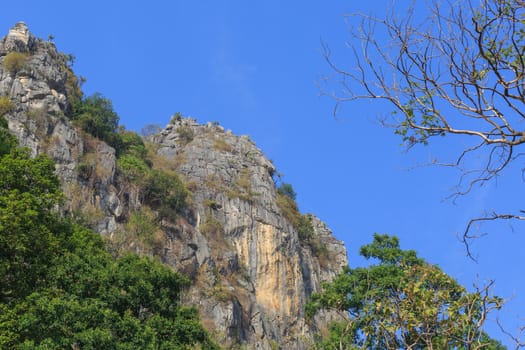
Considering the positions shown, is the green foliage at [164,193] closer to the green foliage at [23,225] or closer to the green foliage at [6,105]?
the green foliage at [6,105]

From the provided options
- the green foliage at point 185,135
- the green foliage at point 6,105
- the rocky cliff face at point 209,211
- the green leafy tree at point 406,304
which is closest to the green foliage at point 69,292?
the green leafy tree at point 406,304

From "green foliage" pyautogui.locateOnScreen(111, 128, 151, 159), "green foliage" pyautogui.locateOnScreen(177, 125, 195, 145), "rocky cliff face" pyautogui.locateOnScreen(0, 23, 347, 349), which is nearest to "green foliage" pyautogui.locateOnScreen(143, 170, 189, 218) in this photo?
"rocky cliff face" pyautogui.locateOnScreen(0, 23, 347, 349)

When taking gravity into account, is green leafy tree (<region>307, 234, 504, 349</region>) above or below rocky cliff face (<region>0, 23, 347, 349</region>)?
below

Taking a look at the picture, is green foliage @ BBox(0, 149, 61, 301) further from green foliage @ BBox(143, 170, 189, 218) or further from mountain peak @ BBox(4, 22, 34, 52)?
mountain peak @ BBox(4, 22, 34, 52)

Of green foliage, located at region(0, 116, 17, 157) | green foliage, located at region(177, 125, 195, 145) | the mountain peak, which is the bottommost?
green foliage, located at region(0, 116, 17, 157)

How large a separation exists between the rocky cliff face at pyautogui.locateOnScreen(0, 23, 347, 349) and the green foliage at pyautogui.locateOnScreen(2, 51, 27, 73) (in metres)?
0.10

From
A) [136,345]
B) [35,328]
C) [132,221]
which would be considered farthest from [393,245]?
[132,221]

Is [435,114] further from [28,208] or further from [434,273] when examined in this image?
[28,208]

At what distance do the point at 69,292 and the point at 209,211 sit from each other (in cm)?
2626

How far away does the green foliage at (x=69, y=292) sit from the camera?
1472cm

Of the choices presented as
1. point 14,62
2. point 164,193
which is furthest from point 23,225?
point 14,62

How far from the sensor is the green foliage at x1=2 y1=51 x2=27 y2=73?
1496 inches

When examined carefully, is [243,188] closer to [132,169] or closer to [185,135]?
[185,135]

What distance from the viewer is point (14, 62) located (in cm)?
3825
